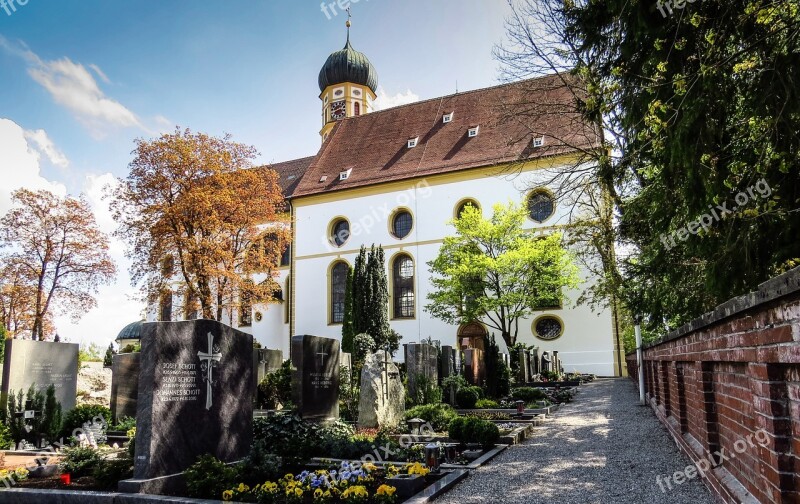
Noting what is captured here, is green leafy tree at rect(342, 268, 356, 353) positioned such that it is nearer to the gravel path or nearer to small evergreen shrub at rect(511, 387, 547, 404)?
small evergreen shrub at rect(511, 387, 547, 404)

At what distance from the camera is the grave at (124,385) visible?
12.4m

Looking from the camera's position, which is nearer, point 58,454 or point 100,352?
point 58,454

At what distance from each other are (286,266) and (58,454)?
3008 cm

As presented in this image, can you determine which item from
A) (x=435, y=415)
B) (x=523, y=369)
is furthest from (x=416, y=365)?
(x=523, y=369)

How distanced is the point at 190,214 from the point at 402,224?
1299 cm

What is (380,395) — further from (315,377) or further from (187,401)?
(187,401)

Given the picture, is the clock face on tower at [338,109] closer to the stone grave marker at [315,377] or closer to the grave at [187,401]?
the stone grave marker at [315,377]

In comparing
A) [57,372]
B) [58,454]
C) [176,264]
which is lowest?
[58,454]

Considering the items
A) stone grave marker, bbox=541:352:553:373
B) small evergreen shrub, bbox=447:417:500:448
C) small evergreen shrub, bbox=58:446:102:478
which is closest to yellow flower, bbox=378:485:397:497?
small evergreen shrub, bbox=447:417:500:448

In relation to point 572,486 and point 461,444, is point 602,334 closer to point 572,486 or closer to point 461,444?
point 461,444

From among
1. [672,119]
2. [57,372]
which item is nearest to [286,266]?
[57,372]

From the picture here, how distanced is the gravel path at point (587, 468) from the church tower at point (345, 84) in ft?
127

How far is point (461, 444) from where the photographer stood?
8703 millimetres

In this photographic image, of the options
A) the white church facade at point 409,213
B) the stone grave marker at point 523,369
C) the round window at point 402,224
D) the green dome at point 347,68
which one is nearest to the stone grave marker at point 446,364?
the stone grave marker at point 523,369
